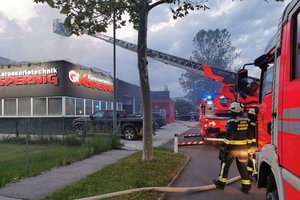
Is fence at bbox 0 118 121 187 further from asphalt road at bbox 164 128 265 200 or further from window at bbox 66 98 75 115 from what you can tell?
window at bbox 66 98 75 115

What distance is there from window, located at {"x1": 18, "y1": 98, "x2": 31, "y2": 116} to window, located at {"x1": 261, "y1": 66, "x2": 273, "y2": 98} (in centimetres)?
2100

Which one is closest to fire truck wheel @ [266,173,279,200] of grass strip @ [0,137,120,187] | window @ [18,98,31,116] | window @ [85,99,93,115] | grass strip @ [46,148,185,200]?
grass strip @ [46,148,185,200]

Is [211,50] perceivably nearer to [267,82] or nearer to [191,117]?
[191,117]

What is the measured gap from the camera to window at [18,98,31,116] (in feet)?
78.7

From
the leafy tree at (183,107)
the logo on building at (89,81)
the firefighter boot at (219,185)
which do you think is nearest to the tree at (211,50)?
the leafy tree at (183,107)

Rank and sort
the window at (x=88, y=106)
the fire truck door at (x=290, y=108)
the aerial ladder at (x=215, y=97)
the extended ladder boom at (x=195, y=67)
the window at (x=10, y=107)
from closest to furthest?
the fire truck door at (x=290, y=108) → the aerial ladder at (x=215, y=97) → the extended ladder boom at (x=195, y=67) → the window at (x=10, y=107) → the window at (x=88, y=106)

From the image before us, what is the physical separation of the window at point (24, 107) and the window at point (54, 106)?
1699 millimetres

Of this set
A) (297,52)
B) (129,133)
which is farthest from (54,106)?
(297,52)

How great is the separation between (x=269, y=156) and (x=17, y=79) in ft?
73.9

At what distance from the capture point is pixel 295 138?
3.05 metres

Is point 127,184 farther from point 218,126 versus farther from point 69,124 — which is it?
point 69,124

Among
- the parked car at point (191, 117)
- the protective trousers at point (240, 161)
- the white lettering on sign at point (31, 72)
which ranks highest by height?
the white lettering on sign at point (31, 72)

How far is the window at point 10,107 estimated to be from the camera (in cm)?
2452

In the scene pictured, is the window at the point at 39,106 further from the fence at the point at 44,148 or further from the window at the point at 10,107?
the fence at the point at 44,148
